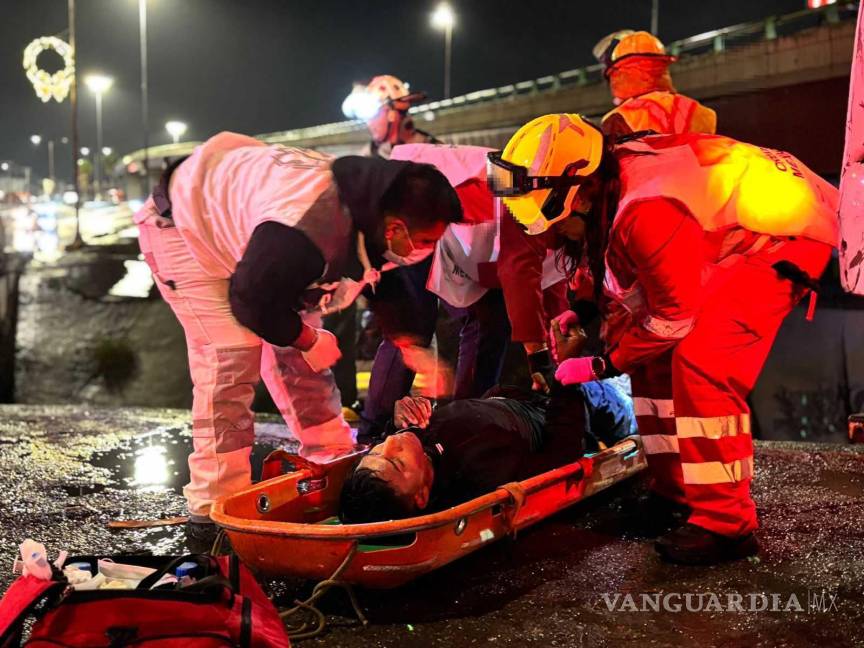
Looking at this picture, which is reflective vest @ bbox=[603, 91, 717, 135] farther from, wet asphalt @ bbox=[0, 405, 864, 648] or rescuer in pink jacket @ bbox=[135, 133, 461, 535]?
wet asphalt @ bbox=[0, 405, 864, 648]

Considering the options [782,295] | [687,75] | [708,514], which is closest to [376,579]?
[708,514]

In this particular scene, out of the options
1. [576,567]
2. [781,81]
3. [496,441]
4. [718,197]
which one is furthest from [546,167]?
[781,81]

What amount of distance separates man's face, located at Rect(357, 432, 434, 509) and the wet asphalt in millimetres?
315

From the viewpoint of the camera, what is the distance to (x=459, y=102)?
2353 cm

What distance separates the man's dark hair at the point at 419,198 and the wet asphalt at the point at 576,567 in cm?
128

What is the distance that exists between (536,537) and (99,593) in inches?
74.7

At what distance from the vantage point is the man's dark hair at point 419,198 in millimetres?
3029

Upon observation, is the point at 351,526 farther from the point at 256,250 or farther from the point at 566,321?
the point at 566,321

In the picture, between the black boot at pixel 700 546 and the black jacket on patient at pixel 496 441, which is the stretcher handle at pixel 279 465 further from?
the black boot at pixel 700 546

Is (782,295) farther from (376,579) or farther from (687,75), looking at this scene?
(687,75)

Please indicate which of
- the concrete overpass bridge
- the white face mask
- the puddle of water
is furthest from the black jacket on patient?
the concrete overpass bridge

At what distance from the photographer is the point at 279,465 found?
3.17m

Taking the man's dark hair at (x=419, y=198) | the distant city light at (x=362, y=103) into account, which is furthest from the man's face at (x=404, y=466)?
the distant city light at (x=362, y=103)

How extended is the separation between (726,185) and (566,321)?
96cm
